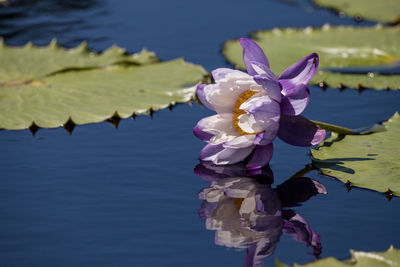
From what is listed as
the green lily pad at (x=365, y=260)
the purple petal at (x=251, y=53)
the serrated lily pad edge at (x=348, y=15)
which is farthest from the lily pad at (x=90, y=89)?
the serrated lily pad edge at (x=348, y=15)

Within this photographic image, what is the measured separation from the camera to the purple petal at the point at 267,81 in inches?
65.9

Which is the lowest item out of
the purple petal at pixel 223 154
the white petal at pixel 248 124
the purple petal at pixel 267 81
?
the purple petal at pixel 223 154

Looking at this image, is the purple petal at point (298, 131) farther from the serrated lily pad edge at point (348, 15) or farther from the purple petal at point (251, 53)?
the serrated lily pad edge at point (348, 15)

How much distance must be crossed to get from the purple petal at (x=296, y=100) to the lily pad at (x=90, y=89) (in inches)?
31.0

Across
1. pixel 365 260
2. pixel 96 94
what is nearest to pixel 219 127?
pixel 365 260

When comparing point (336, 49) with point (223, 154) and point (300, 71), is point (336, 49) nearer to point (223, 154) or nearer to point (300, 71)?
point (300, 71)

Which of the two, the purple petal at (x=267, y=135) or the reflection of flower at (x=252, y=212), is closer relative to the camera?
the reflection of flower at (x=252, y=212)

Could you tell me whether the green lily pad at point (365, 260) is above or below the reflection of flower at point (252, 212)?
above

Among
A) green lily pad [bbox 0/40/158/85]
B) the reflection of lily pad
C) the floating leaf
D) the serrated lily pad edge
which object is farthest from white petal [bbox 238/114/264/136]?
the serrated lily pad edge

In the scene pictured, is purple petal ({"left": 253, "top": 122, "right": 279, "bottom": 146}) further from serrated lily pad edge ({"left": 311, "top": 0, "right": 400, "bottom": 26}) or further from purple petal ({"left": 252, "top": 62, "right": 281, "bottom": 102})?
serrated lily pad edge ({"left": 311, "top": 0, "right": 400, "bottom": 26})

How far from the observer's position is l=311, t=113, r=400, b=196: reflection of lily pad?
1.70m

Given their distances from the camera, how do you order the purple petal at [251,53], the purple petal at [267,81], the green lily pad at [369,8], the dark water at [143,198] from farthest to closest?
1. the green lily pad at [369,8]
2. the purple petal at [251,53]
3. the purple petal at [267,81]
4. the dark water at [143,198]

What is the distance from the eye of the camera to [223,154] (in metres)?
1.81

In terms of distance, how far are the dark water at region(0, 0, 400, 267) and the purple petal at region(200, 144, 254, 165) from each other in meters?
0.08
